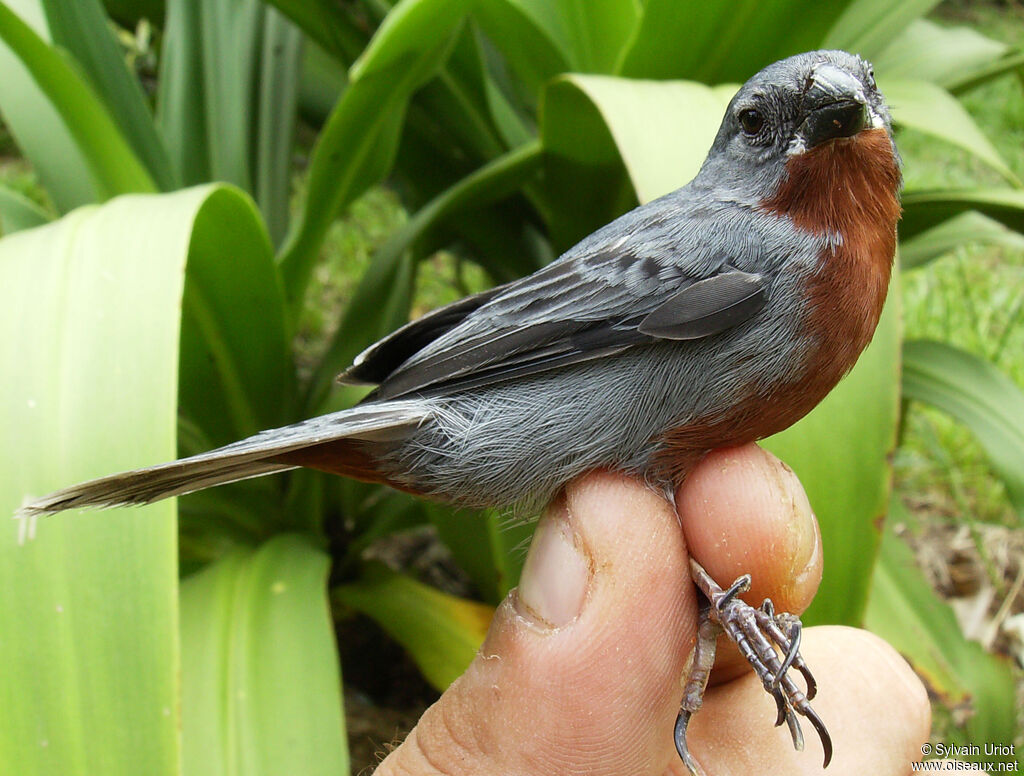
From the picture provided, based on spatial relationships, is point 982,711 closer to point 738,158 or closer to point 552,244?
point 738,158

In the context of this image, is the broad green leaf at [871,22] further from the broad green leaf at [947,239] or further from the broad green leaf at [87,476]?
the broad green leaf at [87,476]

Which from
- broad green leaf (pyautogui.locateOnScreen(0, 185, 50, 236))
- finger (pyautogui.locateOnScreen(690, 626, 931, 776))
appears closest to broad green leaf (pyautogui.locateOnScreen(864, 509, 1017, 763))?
finger (pyautogui.locateOnScreen(690, 626, 931, 776))

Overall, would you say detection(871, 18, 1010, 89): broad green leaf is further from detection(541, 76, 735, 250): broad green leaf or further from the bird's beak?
the bird's beak

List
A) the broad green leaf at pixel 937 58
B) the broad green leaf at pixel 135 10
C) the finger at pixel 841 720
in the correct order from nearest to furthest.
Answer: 1. the finger at pixel 841 720
2. the broad green leaf at pixel 937 58
3. the broad green leaf at pixel 135 10

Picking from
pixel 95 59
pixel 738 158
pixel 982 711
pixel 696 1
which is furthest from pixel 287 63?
pixel 982 711

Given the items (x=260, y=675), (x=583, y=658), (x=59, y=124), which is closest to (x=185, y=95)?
(x=59, y=124)

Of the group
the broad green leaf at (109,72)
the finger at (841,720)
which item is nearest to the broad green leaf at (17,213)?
the broad green leaf at (109,72)

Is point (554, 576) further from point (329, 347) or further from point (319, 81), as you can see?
point (319, 81)
